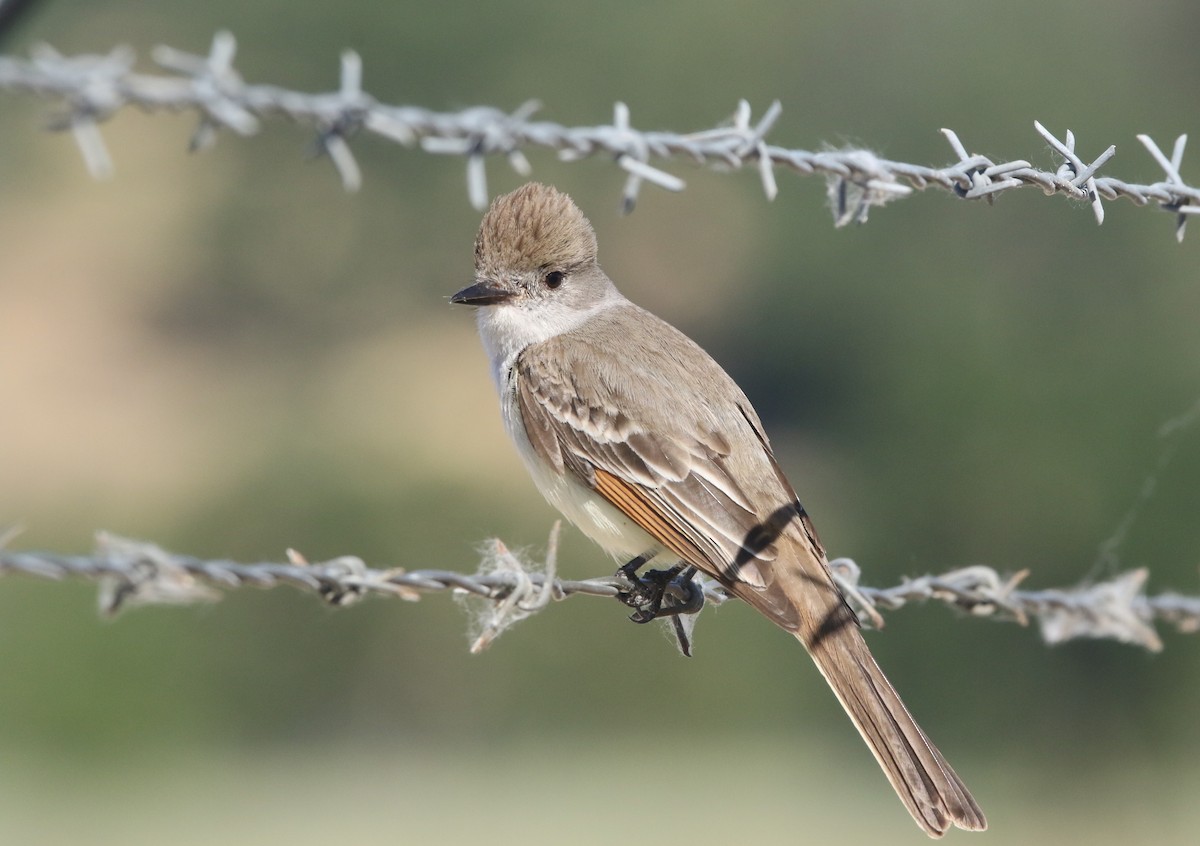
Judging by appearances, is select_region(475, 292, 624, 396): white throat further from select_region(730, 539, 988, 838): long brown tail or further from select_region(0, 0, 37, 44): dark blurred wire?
select_region(0, 0, 37, 44): dark blurred wire

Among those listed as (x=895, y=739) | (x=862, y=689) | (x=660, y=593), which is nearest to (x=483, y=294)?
(x=660, y=593)

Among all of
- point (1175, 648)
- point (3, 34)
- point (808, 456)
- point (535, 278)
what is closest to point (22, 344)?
point (808, 456)

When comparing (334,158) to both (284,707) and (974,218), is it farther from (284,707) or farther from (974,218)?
(974,218)

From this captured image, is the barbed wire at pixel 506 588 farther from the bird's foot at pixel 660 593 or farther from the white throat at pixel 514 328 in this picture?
the white throat at pixel 514 328

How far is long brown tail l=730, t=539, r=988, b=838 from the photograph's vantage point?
11.3 ft

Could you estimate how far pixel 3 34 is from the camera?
2240 mm

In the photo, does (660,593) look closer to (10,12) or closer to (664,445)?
(664,445)

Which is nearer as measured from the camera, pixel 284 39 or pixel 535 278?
pixel 535 278

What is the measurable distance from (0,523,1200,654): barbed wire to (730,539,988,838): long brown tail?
90mm

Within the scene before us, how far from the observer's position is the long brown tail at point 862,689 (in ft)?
11.3

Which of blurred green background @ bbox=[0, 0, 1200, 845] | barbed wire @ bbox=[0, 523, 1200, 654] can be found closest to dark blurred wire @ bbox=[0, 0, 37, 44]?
barbed wire @ bbox=[0, 523, 1200, 654]

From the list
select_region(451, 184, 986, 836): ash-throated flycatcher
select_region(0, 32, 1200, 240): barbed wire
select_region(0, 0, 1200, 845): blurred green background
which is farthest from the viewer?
select_region(0, 0, 1200, 845): blurred green background

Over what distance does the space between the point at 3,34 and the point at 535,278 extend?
8.54 feet

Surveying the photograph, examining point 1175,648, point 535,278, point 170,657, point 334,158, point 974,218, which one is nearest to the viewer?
point 334,158
